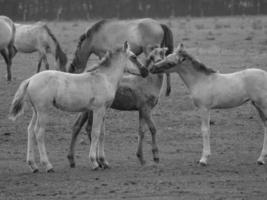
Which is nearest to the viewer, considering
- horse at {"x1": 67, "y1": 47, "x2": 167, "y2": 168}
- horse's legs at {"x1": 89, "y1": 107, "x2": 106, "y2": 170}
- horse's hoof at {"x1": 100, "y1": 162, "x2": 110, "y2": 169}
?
horse's legs at {"x1": 89, "y1": 107, "x2": 106, "y2": 170}

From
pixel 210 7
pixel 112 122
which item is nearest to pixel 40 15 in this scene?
pixel 210 7

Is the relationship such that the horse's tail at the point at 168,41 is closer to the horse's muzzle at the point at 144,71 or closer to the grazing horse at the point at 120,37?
the grazing horse at the point at 120,37

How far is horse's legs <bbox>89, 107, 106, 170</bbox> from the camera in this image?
11.4 m

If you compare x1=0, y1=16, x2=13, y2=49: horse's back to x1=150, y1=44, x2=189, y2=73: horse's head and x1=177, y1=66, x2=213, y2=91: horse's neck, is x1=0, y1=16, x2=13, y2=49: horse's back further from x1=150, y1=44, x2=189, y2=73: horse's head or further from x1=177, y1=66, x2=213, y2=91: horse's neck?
x1=177, y1=66, x2=213, y2=91: horse's neck

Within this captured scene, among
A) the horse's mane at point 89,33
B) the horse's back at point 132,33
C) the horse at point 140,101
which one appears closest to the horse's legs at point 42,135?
the horse at point 140,101

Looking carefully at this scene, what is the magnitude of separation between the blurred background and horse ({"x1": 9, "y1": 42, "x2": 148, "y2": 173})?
3156 cm

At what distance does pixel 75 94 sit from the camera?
11203 millimetres

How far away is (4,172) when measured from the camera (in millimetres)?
11477

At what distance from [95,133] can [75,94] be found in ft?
1.99

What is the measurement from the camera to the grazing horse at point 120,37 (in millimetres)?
17859

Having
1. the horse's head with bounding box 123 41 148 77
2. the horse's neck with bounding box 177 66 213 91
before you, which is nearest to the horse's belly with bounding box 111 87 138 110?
the horse's head with bounding box 123 41 148 77

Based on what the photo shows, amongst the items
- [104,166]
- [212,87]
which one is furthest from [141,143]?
[212,87]

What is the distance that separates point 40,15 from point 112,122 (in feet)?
97.8

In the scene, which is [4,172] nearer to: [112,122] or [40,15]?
[112,122]
